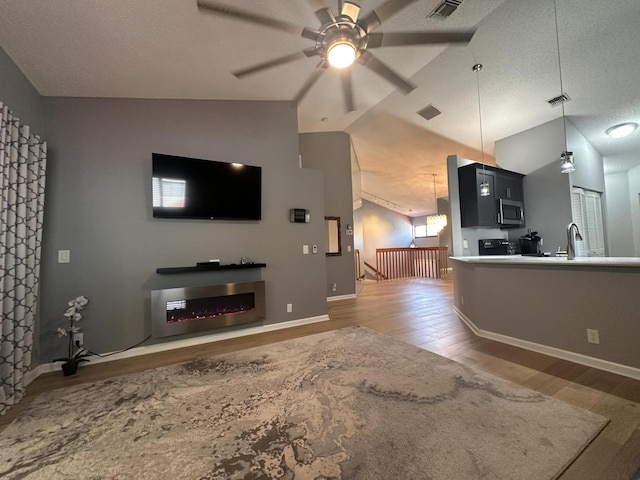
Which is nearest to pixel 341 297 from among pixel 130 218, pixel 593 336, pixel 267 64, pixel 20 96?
pixel 593 336

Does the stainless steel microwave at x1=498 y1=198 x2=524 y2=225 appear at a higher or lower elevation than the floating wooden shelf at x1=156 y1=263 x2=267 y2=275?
higher

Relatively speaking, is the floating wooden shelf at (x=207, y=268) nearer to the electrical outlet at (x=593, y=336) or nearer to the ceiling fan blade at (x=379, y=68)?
the ceiling fan blade at (x=379, y=68)

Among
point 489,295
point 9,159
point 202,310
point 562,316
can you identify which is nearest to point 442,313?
point 489,295

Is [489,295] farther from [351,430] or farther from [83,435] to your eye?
[83,435]

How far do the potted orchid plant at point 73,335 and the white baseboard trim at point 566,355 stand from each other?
14.6ft

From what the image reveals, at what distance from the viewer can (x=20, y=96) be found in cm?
238

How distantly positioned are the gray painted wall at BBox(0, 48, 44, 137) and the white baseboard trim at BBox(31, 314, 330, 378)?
235 centimetres

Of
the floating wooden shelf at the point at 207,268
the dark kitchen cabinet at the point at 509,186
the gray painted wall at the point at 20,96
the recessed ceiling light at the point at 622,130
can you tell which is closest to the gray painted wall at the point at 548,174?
the dark kitchen cabinet at the point at 509,186

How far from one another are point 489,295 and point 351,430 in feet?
8.24

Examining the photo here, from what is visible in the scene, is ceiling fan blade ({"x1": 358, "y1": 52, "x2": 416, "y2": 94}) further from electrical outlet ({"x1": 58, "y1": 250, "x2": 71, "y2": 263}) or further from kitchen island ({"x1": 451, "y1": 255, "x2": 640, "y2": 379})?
electrical outlet ({"x1": 58, "y1": 250, "x2": 71, "y2": 263})

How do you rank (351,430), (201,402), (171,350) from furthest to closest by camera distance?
(171,350), (201,402), (351,430)

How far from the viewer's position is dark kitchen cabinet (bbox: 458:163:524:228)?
411cm

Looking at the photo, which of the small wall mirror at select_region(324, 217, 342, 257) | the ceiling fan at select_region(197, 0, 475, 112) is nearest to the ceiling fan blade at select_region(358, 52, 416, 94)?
the ceiling fan at select_region(197, 0, 475, 112)

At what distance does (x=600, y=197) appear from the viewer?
5254mm
